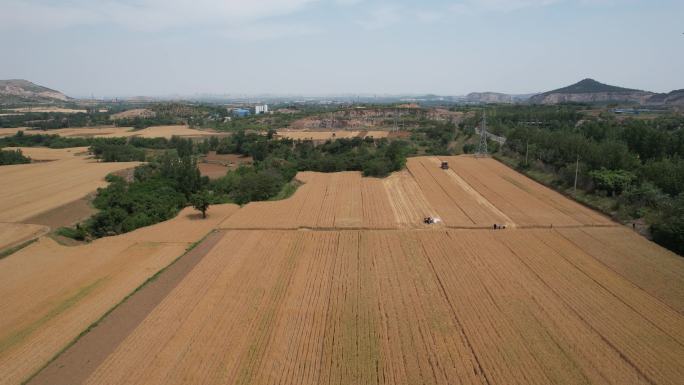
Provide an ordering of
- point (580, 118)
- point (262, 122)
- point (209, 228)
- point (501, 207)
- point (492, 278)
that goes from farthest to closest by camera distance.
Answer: point (262, 122), point (580, 118), point (501, 207), point (209, 228), point (492, 278)

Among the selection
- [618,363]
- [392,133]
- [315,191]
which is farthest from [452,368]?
[392,133]

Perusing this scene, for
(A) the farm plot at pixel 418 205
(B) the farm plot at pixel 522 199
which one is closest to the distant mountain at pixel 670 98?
(B) the farm plot at pixel 522 199

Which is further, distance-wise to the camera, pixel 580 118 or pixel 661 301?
pixel 580 118

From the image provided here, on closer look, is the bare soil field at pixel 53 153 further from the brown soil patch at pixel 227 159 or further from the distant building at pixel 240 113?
the distant building at pixel 240 113

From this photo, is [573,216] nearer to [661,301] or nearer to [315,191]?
[661,301]

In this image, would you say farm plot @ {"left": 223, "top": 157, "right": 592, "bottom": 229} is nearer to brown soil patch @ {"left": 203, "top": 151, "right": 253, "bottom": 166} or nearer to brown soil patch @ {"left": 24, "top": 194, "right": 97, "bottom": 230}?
brown soil patch @ {"left": 24, "top": 194, "right": 97, "bottom": 230}

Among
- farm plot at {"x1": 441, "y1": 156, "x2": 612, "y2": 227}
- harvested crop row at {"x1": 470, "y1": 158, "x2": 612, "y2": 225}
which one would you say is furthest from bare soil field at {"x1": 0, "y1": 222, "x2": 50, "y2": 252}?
harvested crop row at {"x1": 470, "y1": 158, "x2": 612, "y2": 225}
